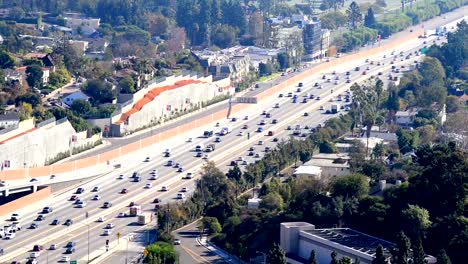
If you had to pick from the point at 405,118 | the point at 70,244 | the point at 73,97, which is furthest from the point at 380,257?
the point at 73,97

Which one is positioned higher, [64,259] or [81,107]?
[81,107]

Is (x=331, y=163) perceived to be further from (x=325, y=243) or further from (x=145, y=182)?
(x=325, y=243)

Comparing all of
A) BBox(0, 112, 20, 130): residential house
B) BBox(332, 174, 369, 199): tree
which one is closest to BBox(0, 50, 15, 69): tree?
BBox(0, 112, 20, 130): residential house

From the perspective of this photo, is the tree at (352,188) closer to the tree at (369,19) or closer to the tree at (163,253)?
the tree at (163,253)

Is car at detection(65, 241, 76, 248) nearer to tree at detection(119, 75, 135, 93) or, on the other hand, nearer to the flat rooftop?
the flat rooftop

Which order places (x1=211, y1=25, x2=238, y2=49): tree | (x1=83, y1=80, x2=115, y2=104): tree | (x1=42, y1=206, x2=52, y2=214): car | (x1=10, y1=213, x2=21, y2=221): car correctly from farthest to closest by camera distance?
(x1=211, y1=25, x2=238, y2=49): tree < (x1=83, y1=80, x2=115, y2=104): tree < (x1=42, y1=206, x2=52, y2=214): car < (x1=10, y1=213, x2=21, y2=221): car

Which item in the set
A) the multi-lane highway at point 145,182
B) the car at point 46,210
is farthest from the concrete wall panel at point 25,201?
the car at point 46,210
